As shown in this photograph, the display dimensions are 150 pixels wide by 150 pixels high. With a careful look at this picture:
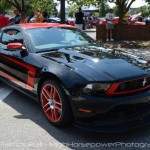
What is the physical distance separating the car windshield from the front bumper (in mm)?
1640

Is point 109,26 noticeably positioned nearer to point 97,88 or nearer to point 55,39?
point 55,39

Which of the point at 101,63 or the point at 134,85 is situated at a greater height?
the point at 101,63

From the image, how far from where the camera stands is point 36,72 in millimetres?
4758

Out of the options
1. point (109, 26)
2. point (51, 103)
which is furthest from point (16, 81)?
point (109, 26)

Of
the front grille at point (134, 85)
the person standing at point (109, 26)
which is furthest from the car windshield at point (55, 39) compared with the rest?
the person standing at point (109, 26)

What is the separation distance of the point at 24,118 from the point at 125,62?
1.73 meters

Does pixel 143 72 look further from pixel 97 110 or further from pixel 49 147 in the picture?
pixel 49 147

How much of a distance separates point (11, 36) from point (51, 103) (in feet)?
7.05

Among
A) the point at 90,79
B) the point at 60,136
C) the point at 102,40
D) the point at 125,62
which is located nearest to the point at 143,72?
the point at 125,62

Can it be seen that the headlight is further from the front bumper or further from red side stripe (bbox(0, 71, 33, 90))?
red side stripe (bbox(0, 71, 33, 90))

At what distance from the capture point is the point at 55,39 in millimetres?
5512

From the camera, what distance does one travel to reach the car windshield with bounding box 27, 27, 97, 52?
5328 mm

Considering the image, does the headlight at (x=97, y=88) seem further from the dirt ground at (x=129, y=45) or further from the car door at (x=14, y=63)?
the dirt ground at (x=129, y=45)

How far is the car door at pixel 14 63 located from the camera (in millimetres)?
5152
